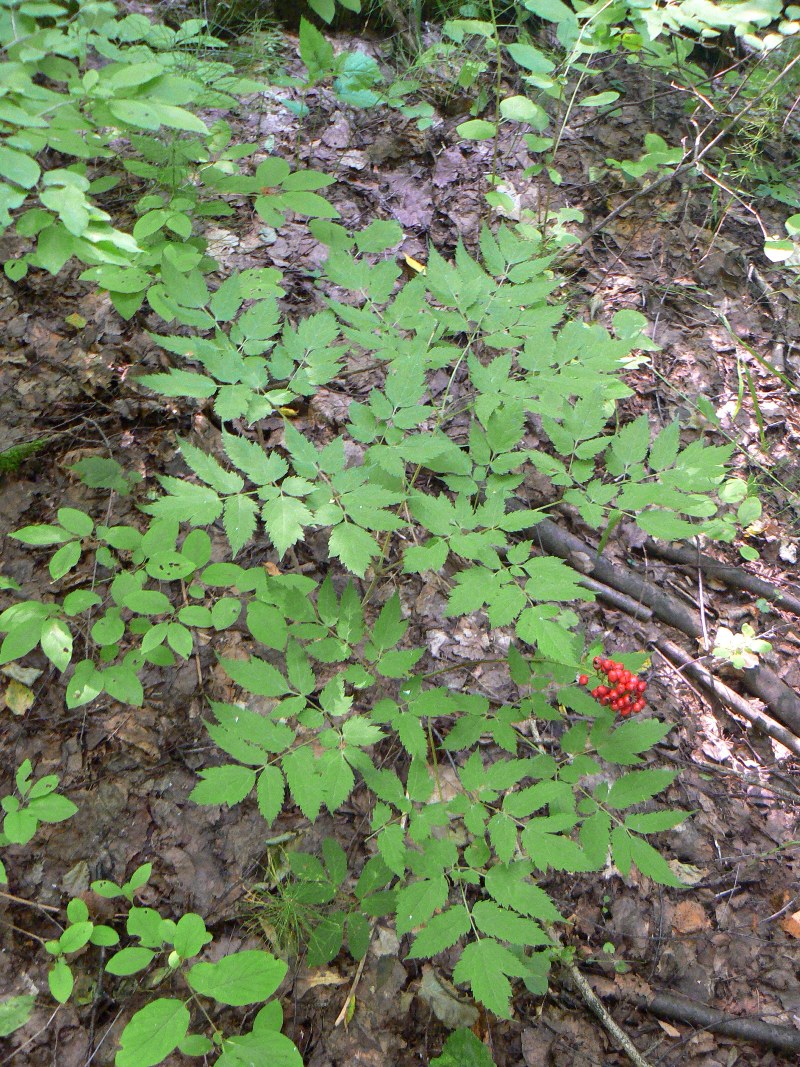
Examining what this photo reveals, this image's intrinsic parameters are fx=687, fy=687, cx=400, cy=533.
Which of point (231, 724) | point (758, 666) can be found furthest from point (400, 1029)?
point (758, 666)

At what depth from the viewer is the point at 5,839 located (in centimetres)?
193

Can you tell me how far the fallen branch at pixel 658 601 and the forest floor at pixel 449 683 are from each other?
62 millimetres

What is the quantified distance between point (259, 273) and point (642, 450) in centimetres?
145

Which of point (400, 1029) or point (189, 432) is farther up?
point (189, 432)

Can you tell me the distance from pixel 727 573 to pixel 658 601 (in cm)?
37

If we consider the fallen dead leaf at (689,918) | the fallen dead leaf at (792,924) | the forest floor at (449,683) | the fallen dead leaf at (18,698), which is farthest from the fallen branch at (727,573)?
the fallen dead leaf at (18,698)

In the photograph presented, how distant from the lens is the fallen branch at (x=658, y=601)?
255 centimetres

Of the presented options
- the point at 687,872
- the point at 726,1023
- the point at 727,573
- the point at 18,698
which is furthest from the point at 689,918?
the point at 18,698

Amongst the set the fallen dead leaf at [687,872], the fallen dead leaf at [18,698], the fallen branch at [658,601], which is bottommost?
the fallen dead leaf at [687,872]

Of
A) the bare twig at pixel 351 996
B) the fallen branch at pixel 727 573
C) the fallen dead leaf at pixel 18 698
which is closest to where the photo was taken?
the bare twig at pixel 351 996

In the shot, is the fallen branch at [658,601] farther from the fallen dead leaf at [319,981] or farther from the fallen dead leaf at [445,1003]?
the fallen dead leaf at [319,981]

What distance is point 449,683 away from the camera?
2.41m

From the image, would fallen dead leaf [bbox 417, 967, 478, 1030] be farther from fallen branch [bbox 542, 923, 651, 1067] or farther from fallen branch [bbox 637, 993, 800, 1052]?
fallen branch [bbox 637, 993, 800, 1052]

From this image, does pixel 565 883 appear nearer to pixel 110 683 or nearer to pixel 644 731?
pixel 644 731
